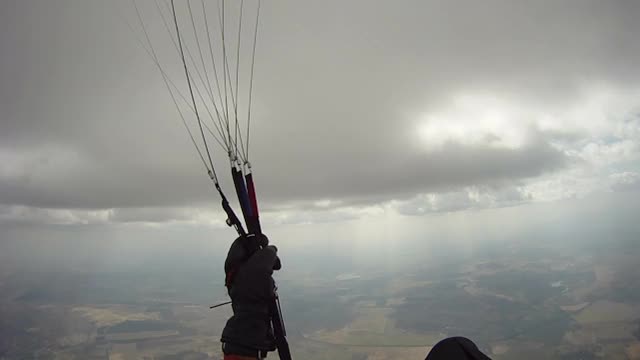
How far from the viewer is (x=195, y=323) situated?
128500 millimetres

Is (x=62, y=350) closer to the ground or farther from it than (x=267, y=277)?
closer to the ground

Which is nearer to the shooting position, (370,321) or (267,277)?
(267,277)

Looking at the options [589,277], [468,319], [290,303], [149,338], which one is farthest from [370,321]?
[589,277]

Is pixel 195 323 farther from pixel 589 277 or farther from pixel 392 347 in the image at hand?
pixel 589 277

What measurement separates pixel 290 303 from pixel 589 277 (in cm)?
15122

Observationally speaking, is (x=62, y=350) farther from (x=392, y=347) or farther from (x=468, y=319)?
(x=468, y=319)

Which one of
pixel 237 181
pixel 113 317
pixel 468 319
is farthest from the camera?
pixel 113 317

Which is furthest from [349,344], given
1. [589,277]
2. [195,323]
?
[589,277]

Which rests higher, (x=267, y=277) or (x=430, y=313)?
(x=267, y=277)

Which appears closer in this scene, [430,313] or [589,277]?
[430,313]

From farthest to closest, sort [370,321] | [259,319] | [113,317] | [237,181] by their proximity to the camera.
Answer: [113,317] < [370,321] < [237,181] < [259,319]

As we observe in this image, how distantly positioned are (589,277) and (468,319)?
90638 millimetres

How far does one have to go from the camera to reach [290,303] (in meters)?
167

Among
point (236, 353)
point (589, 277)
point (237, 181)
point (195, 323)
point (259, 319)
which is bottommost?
point (589, 277)
